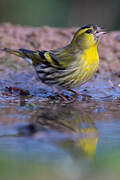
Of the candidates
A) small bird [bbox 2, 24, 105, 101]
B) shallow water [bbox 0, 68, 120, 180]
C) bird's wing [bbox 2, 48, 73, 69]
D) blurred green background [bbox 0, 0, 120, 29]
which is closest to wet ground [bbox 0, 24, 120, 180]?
shallow water [bbox 0, 68, 120, 180]

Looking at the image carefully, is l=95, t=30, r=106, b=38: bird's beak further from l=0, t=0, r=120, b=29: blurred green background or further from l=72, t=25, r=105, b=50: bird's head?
l=0, t=0, r=120, b=29: blurred green background

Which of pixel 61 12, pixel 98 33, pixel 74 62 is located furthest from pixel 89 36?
pixel 61 12

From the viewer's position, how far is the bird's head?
508cm

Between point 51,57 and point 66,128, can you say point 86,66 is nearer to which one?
point 51,57

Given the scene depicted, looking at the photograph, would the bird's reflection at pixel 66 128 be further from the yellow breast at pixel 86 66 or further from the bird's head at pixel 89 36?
the bird's head at pixel 89 36

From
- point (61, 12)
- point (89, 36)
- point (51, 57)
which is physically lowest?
point (51, 57)

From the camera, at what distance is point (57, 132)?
3486mm

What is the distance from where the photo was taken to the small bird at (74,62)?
503cm

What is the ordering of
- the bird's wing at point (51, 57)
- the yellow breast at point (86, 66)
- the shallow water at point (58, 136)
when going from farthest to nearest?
the bird's wing at point (51, 57), the yellow breast at point (86, 66), the shallow water at point (58, 136)

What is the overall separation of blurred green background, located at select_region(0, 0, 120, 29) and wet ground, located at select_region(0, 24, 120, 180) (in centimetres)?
568

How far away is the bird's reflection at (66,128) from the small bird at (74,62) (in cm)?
69

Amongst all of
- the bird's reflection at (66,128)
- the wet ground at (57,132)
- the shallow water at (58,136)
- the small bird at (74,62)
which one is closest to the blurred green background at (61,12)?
the wet ground at (57,132)

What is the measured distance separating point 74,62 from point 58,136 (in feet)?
6.23

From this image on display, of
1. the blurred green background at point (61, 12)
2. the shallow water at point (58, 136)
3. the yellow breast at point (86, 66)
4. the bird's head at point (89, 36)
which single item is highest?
the blurred green background at point (61, 12)
